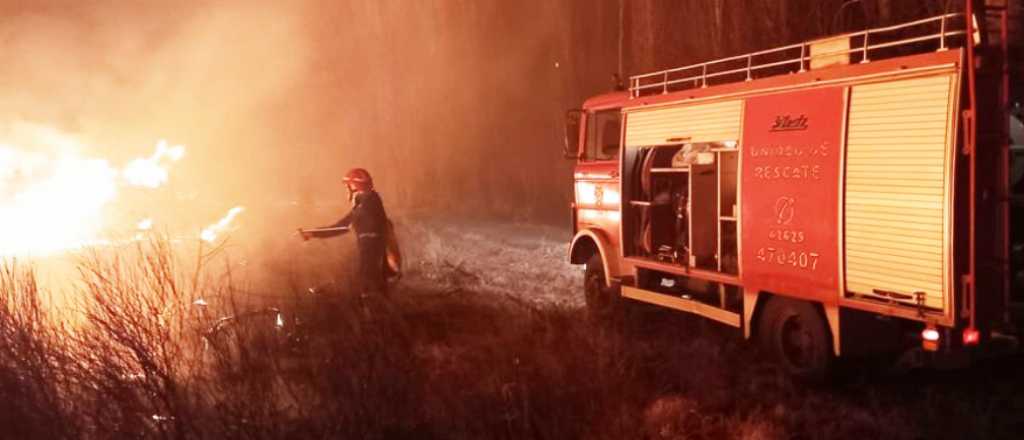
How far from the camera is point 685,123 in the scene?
898 cm

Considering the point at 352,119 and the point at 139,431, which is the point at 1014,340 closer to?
the point at 139,431

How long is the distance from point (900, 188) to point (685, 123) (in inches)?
110

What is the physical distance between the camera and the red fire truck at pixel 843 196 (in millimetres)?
6137

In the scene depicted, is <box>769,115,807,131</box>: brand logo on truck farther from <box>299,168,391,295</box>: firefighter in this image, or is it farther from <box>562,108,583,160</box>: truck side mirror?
<box>299,168,391,295</box>: firefighter

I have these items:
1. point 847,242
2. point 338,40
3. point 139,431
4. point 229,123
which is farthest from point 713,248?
point 229,123

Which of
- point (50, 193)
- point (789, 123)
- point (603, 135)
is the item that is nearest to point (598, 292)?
point (603, 135)

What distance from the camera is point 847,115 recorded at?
274 inches

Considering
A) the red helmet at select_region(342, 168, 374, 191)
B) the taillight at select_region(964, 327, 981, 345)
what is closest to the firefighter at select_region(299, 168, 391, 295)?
the red helmet at select_region(342, 168, 374, 191)

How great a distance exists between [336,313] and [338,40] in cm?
3133

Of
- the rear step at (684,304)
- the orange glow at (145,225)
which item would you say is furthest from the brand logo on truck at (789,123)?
the orange glow at (145,225)

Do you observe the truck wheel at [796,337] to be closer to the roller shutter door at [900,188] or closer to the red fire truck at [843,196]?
the red fire truck at [843,196]

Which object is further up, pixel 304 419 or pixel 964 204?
pixel 964 204

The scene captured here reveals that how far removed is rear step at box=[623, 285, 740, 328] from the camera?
336 inches

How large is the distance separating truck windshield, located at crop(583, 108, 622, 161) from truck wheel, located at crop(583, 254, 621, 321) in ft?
3.89
